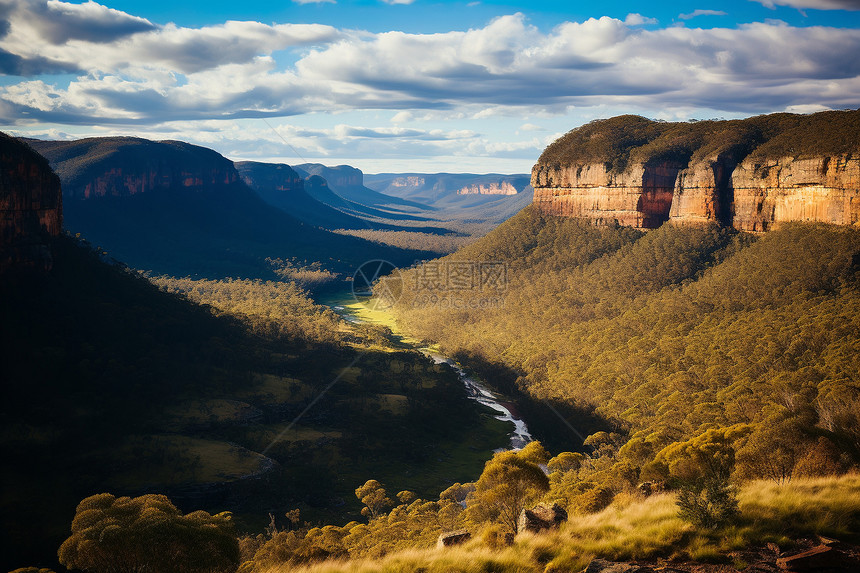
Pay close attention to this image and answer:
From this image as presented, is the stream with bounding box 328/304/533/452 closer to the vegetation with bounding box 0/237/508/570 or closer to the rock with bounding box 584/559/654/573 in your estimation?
the vegetation with bounding box 0/237/508/570

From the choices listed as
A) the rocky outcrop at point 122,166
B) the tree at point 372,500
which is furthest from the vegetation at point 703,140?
the rocky outcrop at point 122,166

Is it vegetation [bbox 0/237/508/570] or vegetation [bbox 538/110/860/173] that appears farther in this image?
vegetation [bbox 538/110/860/173]

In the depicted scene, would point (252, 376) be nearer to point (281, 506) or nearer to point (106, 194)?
point (281, 506)

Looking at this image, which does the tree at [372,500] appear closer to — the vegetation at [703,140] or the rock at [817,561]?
the rock at [817,561]

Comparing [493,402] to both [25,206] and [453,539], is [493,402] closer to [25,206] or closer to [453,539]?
[25,206]

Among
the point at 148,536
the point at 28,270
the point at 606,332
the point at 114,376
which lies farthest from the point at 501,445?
the point at 28,270

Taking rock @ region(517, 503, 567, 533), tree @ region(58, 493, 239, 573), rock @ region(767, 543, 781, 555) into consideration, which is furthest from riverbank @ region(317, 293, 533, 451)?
rock @ region(767, 543, 781, 555)

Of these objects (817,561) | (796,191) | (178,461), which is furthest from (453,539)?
(796,191)
